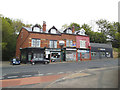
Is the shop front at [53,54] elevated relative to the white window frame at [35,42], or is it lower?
lower

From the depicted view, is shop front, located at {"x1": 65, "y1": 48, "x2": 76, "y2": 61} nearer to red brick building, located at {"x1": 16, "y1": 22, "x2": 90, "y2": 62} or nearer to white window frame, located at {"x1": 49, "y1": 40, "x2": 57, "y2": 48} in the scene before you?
red brick building, located at {"x1": 16, "y1": 22, "x2": 90, "y2": 62}

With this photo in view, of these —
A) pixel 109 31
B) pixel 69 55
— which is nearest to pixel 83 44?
pixel 69 55

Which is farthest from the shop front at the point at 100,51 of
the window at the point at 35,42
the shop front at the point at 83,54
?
the window at the point at 35,42

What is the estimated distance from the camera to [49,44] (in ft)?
83.4

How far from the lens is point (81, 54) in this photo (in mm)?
29453

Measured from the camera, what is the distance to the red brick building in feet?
77.5

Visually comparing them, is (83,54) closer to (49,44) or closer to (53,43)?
(53,43)

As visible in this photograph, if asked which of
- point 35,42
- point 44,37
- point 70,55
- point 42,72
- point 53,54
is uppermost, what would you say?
point 44,37

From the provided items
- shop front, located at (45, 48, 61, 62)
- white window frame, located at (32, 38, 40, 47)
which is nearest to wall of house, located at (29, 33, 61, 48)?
white window frame, located at (32, 38, 40, 47)

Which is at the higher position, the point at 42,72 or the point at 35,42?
the point at 35,42

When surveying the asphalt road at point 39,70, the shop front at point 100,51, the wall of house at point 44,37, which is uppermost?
the wall of house at point 44,37

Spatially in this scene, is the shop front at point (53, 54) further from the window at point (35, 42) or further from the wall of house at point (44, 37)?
the window at point (35, 42)

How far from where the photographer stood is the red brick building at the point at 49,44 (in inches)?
930

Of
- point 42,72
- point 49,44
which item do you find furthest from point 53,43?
point 42,72
